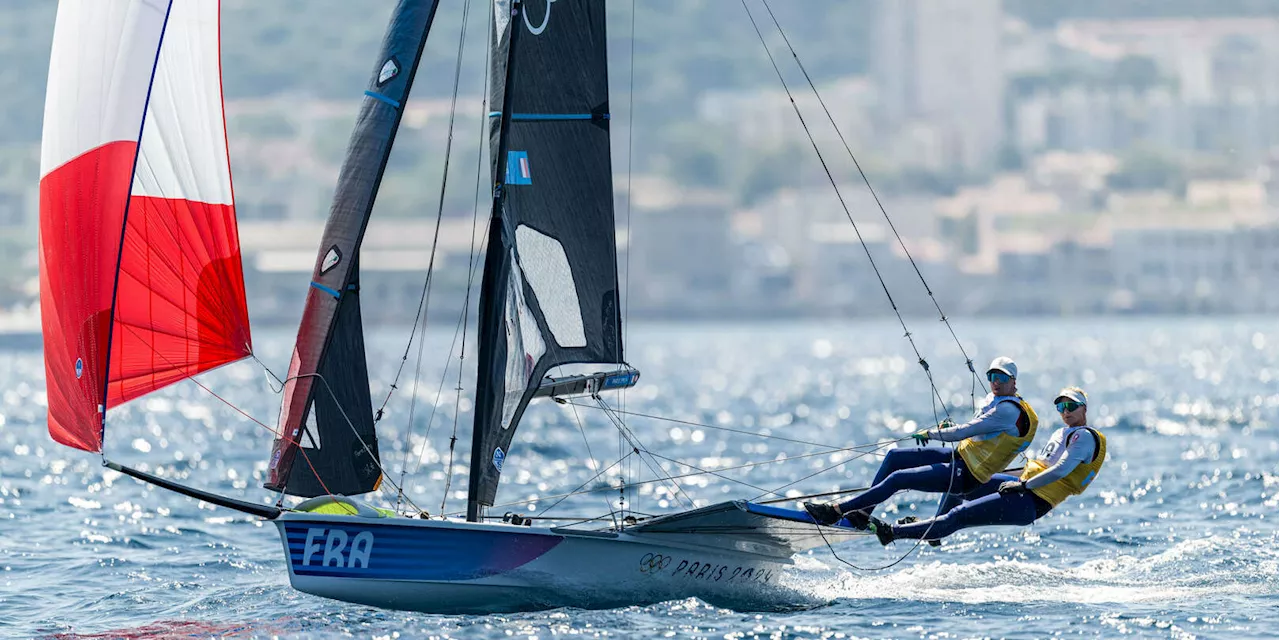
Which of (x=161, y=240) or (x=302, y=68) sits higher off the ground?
(x=302, y=68)

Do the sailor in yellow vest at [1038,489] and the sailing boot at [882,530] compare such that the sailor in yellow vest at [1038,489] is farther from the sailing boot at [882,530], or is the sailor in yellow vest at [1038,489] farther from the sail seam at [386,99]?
the sail seam at [386,99]

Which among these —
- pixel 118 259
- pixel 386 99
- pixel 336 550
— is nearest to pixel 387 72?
pixel 386 99

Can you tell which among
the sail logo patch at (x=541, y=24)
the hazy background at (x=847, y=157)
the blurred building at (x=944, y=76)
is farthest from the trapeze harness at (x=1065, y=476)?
the blurred building at (x=944, y=76)

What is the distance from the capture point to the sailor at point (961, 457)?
11008 millimetres

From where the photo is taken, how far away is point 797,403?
3359cm

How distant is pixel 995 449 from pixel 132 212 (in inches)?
202

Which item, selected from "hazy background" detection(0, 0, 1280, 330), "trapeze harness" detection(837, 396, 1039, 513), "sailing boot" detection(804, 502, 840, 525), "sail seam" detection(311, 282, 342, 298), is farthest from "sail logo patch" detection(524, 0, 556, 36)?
"hazy background" detection(0, 0, 1280, 330)

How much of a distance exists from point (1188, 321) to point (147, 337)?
321ft

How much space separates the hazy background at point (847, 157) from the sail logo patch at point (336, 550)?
59.7 m

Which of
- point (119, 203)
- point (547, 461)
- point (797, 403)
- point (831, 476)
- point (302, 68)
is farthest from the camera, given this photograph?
point (302, 68)

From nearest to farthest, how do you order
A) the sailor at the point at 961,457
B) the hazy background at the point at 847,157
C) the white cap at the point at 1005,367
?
1. the sailor at the point at 961,457
2. the white cap at the point at 1005,367
3. the hazy background at the point at 847,157

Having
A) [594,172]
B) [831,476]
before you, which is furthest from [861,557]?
[831,476]

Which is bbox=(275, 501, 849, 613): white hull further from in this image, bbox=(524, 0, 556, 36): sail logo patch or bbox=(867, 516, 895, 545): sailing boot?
bbox=(524, 0, 556, 36): sail logo patch

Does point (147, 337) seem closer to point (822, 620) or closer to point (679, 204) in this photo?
point (822, 620)
